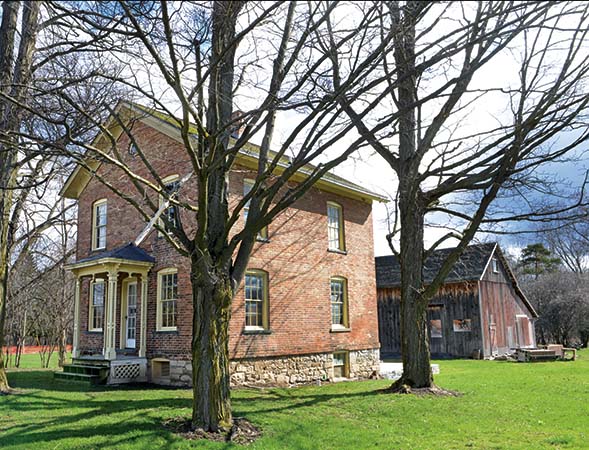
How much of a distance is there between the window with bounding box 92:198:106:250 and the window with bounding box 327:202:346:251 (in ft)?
25.0

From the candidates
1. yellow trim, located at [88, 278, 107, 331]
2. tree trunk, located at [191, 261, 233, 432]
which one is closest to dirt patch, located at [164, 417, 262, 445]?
tree trunk, located at [191, 261, 233, 432]

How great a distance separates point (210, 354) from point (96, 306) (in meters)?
11.1

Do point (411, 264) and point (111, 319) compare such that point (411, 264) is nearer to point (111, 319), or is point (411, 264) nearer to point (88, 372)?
point (111, 319)

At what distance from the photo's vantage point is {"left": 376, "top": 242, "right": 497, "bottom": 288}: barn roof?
27094 millimetres

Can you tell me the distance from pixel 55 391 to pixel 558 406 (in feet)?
36.0

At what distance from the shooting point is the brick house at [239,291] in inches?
574

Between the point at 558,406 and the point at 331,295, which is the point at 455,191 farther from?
the point at 331,295

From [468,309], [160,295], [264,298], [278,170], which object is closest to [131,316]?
[160,295]

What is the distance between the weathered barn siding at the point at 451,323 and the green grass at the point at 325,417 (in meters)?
13.0

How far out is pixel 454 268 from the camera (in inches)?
1091

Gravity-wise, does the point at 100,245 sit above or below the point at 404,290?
above

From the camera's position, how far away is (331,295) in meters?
18.1

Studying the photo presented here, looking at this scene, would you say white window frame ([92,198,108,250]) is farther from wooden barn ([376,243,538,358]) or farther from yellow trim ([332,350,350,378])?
wooden barn ([376,243,538,358])

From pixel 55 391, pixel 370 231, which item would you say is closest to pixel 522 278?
pixel 370 231
